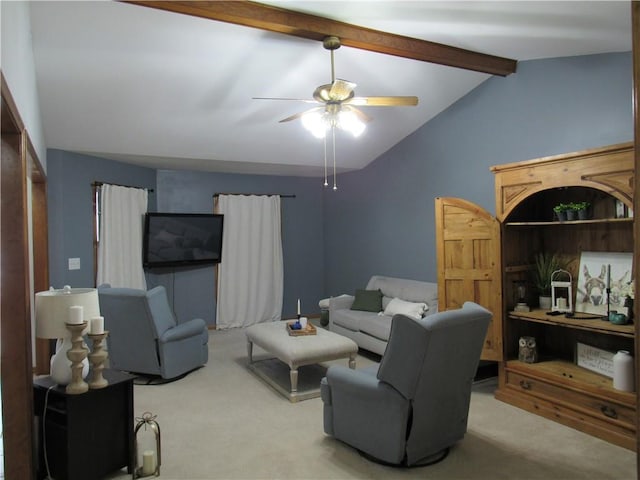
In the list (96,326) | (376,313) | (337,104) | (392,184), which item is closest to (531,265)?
(376,313)

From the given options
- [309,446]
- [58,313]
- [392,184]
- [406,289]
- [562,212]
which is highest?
[392,184]

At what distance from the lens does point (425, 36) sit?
12.0 feet

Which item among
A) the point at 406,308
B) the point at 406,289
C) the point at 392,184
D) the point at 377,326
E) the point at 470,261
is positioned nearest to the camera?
the point at 470,261

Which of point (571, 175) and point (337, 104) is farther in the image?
point (337, 104)

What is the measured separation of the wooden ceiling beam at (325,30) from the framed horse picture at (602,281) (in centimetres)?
202

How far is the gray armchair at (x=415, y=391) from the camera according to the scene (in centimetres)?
263

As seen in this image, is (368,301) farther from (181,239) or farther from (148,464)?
(148,464)

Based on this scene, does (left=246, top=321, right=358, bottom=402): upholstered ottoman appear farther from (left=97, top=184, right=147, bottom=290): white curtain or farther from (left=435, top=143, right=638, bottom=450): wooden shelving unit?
(left=97, top=184, right=147, bottom=290): white curtain

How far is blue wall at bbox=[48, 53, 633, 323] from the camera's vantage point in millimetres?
3922

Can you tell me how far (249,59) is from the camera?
154 inches

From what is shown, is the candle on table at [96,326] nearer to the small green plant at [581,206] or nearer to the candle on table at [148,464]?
the candle on table at [148,464]

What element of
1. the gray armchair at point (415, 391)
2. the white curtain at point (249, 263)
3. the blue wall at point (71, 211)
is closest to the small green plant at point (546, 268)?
the gray armchair at point (415, 391)

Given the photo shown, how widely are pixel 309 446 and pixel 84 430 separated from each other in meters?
1.45

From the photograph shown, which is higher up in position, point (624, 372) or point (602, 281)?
point (602, 281)
